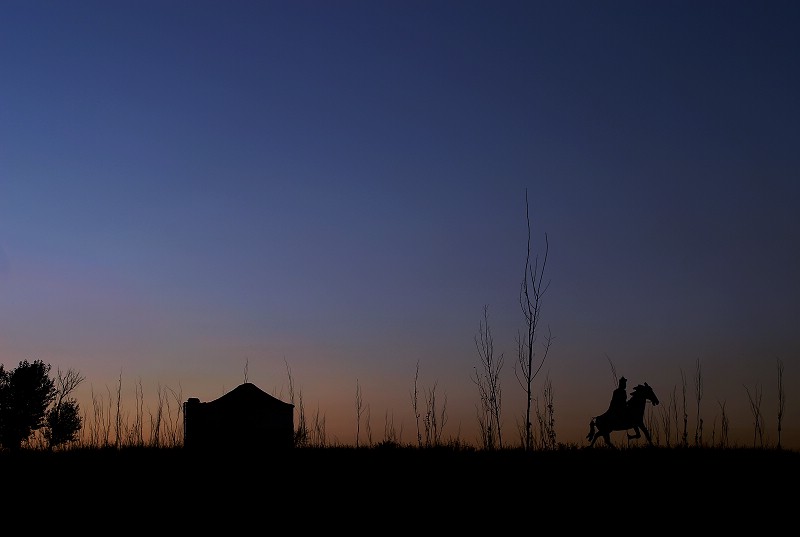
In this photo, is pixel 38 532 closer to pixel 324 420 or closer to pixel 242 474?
pixel 242 474

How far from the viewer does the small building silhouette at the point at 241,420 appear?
20953 millimetres

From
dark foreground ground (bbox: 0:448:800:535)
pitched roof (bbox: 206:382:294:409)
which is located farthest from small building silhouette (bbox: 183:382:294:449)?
dark foreground ground (bbox: 0:448:800:535)

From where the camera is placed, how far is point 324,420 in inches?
792

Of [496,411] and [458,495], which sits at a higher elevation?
[496,411]

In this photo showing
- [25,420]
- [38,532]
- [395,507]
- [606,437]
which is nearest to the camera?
[38,532]

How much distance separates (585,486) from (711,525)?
2058mm

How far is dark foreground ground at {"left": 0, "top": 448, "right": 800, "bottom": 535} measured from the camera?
9.91m

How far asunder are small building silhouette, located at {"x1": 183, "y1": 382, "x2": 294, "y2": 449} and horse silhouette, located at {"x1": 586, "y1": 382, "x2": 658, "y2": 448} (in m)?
7.75

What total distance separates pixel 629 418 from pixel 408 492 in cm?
992

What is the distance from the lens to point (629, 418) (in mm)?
19578

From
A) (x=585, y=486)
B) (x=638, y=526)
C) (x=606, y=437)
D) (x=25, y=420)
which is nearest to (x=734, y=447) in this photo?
(x=606, y=437)

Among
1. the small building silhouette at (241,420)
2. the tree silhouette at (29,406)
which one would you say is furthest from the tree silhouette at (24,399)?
the small building silhouette at (241,420)

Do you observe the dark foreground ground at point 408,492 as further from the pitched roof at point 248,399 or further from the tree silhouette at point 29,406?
the tree silhouette at point 29,406

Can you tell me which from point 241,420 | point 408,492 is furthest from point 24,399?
point 408,492
